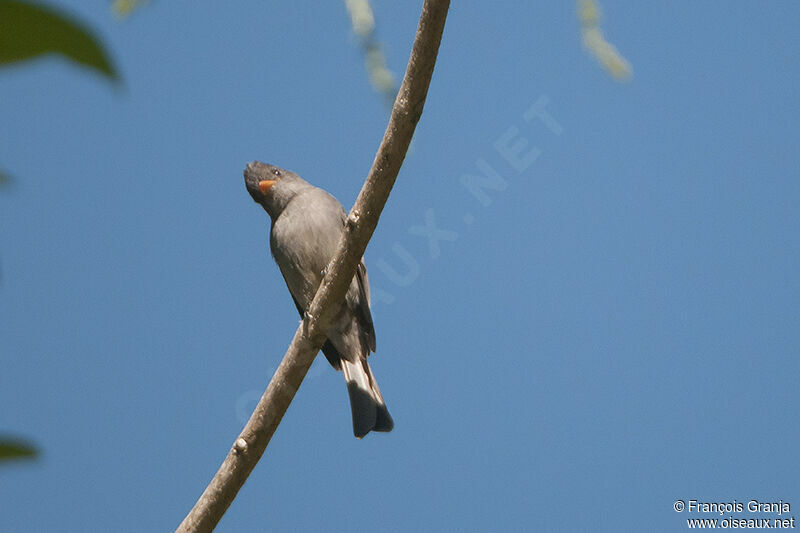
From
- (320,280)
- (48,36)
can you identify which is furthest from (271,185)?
(48,36)

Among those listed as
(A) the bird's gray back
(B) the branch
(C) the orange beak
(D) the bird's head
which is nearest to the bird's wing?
(A) the bird's gray back

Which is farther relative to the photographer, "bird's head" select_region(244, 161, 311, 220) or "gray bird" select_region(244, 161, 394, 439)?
"bird's head" select_region(244, 161, 311, 220)

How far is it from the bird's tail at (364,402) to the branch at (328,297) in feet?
3.07

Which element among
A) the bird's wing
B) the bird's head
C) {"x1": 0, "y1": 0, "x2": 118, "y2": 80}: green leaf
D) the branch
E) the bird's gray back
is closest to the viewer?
{"x1": 0, "y1": 0, "x2": 118, "y2": 80}: green leaf

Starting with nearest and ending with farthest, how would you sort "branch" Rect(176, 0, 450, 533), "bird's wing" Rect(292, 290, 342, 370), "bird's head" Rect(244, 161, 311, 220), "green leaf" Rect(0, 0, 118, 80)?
"green leaf" Rect(0, 0, 118, 80) → "branch" Rect(176, 0, 450, 533) → "bird's wing" Rect(292, 290, 342, 370) → "bird's head" Rect(244, 161, 311, 220)

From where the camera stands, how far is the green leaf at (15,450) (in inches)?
12.8

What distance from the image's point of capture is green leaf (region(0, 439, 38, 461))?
325 millimetres

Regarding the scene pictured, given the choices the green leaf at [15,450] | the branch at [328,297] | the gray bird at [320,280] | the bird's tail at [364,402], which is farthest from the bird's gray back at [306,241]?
the green leaf at [15,450]

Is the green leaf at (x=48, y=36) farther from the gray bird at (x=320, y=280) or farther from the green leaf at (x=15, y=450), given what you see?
the gray bird at (x=320, y=280)

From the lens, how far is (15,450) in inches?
13.0

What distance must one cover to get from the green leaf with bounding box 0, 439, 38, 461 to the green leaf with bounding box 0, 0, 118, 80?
148 mm

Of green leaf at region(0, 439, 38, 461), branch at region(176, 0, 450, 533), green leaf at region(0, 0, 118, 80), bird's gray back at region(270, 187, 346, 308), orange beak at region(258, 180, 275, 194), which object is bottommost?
green leaf at region(0, 439, 38, 461)

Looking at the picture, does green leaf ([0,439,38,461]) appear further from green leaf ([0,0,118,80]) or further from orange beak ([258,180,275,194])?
orange beak ([258,180,275,194])

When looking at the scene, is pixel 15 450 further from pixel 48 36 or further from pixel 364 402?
pixel 364 402
